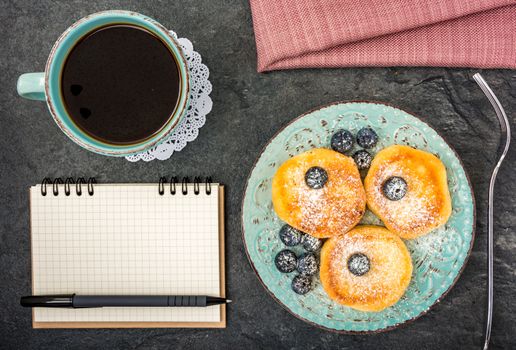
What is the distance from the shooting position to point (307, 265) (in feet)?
3.02

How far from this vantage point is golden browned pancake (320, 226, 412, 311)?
0.89 m

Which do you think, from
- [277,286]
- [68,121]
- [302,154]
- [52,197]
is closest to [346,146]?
[302,154]

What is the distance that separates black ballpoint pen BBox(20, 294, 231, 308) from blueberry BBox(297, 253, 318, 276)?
7.3 inches

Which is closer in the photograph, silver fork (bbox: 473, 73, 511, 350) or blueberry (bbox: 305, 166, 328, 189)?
blueberry (bbox: 305, 166, 328, 189)

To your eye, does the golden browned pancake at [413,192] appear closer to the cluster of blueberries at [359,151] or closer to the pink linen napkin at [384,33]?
the cluster of blueberries at [359,151]

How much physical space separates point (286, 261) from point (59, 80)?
53cm

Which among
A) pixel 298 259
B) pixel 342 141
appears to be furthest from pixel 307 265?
pixel 342 141

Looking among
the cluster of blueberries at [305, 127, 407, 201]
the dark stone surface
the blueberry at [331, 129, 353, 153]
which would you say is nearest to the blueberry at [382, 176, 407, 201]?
the cluster of blueberries at [305, 127, 407, 201]

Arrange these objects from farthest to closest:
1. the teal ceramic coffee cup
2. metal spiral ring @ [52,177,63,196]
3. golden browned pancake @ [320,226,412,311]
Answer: metal spiral ring @ [52,177,63,196] < golden browned pancake @ [320,226,412,311] < the teal ceramic coffee cup

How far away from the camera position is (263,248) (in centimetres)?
94

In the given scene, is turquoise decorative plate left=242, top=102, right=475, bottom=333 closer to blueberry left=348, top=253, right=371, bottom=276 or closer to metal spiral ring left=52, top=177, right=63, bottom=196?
blueberry left=348, top=253, right=371, bottom=276

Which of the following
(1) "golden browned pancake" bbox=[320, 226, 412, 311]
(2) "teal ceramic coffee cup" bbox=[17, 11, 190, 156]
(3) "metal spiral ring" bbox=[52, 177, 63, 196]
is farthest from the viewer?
(3) "metal spiral ring" bbox=[52, 177, 63, 196]

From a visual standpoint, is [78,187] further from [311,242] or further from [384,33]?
[384,33]

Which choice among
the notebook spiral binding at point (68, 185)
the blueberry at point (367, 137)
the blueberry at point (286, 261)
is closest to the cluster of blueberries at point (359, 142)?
the blueberry at point (367, 137)
